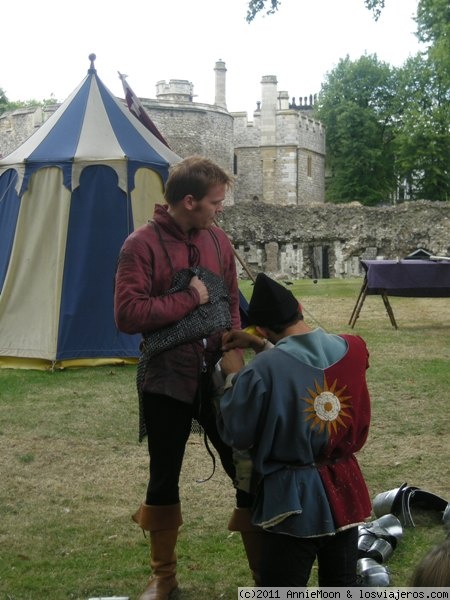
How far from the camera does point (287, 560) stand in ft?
9.80

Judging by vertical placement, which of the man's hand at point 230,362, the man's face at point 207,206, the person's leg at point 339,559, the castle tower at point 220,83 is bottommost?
the person's leg at point 339,559

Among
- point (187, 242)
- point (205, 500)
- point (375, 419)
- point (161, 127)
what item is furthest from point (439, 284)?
point (161, 127)

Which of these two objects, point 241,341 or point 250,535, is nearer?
point 241,341

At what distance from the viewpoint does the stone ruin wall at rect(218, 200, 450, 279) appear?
113 ft

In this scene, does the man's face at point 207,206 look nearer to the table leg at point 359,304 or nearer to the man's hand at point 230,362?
the man's hand at point 230,362

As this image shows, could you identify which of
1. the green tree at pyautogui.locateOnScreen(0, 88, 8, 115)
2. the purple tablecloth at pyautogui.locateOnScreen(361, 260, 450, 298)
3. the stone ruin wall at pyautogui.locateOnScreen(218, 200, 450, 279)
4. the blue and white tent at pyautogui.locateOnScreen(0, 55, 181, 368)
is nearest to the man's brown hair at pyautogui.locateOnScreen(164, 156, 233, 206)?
the blue and white tent at pyautogui.locateOnScreen(0, 55, 181, 368)

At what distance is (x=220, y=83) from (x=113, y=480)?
5625 cm

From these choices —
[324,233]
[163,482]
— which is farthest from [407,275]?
[324,233]

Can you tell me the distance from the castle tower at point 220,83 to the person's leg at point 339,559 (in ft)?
188

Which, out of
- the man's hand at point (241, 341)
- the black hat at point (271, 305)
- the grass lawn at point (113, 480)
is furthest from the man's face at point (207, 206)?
the grass lawn at point (113, 480)

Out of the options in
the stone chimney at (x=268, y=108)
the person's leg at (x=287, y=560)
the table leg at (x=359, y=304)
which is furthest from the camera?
the stone chimney at (x=268, y=108)

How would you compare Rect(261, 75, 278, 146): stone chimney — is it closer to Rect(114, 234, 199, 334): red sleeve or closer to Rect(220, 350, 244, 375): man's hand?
Rect(114, 234, 199, 334): red sleeve

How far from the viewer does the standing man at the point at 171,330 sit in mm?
3658

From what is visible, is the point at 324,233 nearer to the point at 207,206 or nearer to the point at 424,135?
the point at 424,135
